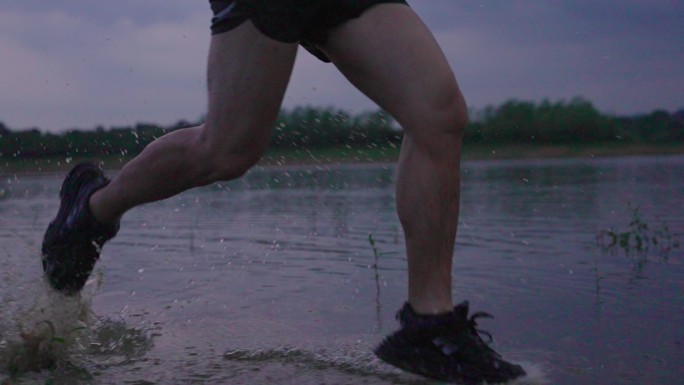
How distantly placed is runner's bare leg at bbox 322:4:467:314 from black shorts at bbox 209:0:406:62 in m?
0.04

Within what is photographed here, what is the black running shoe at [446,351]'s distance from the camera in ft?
9.37

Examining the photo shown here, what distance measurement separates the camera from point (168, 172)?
3248 mm

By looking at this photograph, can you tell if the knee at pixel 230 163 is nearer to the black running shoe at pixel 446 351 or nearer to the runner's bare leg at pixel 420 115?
the runner's bare leg at pixel 420 115

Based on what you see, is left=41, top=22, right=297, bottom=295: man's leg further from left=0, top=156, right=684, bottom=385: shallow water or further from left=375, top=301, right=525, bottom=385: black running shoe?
left=375, top=301, right=525, bottom=385: black running shoe

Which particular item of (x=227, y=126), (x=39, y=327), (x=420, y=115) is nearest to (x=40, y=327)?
(x=39, y=327)

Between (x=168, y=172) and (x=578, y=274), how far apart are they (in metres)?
2.52

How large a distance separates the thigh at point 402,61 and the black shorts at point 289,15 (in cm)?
3

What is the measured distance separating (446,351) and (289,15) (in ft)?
3.65

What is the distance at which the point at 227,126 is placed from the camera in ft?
9.92

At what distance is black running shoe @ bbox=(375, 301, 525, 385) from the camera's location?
2.86m

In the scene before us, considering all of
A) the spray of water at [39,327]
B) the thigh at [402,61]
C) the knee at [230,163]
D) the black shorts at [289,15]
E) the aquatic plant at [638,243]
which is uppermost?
the black shorts at [289,15]

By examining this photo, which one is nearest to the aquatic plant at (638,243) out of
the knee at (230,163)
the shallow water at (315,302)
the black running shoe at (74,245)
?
the shallow water at (315,302)

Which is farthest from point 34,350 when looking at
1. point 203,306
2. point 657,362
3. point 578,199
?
point 578,199

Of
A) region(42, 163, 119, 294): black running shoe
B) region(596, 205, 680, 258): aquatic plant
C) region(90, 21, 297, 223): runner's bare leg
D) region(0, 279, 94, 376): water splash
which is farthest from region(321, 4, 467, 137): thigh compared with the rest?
region(596, 205, 680, 258): aquatic plant
